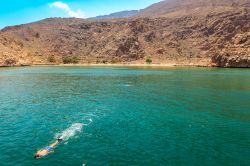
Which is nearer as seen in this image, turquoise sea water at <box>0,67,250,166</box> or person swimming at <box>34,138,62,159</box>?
turquoise sea water at <box>0,67,250,166</box>

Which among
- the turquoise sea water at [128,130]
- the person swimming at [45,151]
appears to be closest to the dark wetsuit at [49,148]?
the person swimming at [45,151]

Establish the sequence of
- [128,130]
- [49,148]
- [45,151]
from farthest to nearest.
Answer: [128,130] → [49,148] → [45,151]

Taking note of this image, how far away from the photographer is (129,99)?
74.9 meters

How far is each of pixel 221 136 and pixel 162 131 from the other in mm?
8322

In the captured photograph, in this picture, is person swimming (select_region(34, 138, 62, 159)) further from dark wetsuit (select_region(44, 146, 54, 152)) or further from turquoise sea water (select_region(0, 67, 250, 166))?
turquoise sea water (select_region(0, 67, 250, 166))

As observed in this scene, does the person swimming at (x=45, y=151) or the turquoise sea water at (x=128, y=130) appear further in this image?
the person swimming at (x=45, y=151)

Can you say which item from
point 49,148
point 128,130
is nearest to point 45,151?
point 49,148

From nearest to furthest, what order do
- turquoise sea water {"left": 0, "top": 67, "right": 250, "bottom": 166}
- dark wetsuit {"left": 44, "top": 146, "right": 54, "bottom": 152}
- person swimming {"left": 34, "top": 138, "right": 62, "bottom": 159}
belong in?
turquoise sea water {"left": 0, "top": 67, "right": 250, "bottom": 166}
person swimming {"left": 34, "top": 138, "right": 62, "bottom": 159}
dark wetsuit {"left": 44, "top": 146, "right": 54, "bottom": 152}

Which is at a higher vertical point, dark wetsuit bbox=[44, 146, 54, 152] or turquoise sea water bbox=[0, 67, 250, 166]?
dark wetsuit bbox=[44, 146, 54, 152]

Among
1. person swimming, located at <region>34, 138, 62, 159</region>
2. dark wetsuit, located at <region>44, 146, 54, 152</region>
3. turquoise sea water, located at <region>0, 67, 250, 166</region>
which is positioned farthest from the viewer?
dark wetsuit, located at <region>44, 146, 54, 152</region>

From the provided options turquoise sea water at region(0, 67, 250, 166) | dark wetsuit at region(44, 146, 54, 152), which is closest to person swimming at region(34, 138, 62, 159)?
dark wetsuit at region(44, 146, 54, 152)

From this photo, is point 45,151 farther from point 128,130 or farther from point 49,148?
point 128,130

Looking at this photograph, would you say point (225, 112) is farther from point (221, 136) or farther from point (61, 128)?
point (61, 128)

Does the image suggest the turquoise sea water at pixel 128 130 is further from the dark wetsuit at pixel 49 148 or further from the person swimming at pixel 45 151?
the dark wetsuit at pixel 49 148
